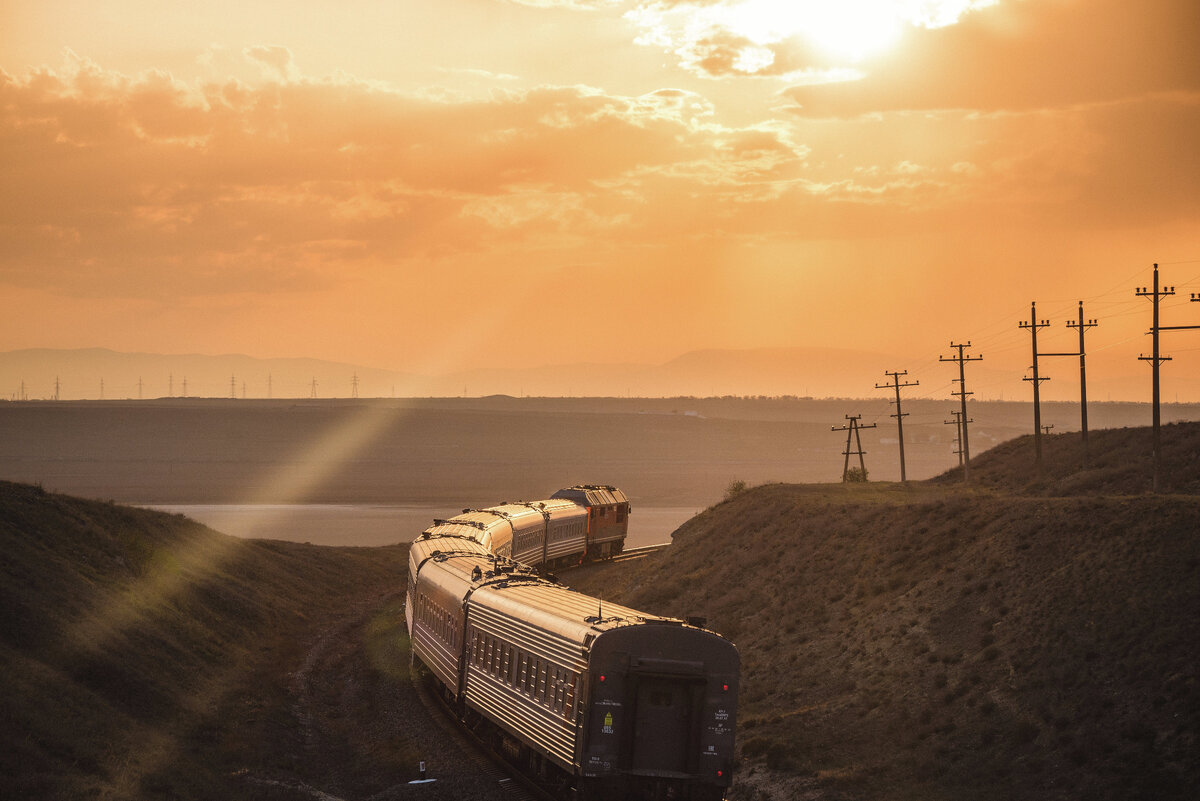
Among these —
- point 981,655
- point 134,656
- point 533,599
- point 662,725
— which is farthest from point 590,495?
point 662,725

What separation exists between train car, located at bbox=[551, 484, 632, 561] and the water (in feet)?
60.3

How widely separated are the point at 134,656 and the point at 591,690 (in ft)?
58.2

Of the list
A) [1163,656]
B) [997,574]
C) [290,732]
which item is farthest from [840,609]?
[290,732]

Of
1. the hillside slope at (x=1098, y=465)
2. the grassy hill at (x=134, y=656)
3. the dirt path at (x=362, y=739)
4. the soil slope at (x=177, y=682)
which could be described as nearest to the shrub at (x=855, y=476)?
the hillside slope at (x=1098, y=465)

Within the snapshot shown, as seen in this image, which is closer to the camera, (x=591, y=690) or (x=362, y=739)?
(x=591, y=690)

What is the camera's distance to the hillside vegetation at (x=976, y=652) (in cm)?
2439

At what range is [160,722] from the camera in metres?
28.4

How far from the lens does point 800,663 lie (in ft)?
122

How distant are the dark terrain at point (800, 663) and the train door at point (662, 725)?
4987 mm

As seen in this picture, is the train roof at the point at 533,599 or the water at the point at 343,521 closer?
the train roof at the point at 533,599

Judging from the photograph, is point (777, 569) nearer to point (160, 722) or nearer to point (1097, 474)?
point (1097, 474)

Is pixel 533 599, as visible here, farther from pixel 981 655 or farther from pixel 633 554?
pixel 633 554

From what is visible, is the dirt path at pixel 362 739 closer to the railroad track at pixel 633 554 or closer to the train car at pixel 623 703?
the train car at pixel 623 703

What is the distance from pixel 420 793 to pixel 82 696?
358 inches
